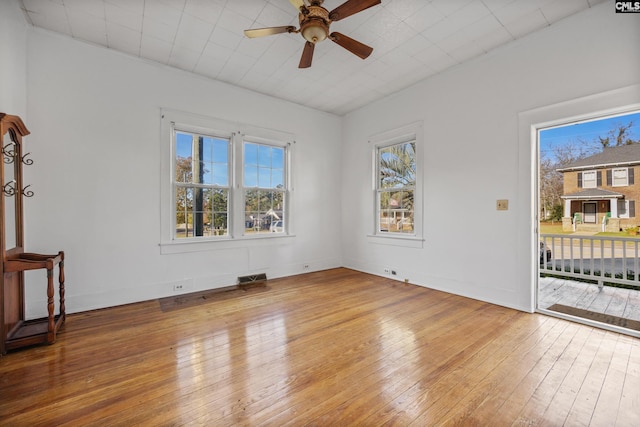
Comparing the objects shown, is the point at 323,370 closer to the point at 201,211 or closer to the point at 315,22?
the point at 315,22

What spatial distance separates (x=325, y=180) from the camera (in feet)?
17.5

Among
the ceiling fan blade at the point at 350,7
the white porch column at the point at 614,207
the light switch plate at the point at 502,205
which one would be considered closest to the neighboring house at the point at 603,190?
the white porch column at the point at 614,207

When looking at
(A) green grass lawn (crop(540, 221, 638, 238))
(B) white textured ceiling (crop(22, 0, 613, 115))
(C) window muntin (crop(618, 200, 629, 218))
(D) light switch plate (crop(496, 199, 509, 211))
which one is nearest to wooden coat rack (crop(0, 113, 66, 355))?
(B) white textured ceiling (crop(22, 0, 613, 115))

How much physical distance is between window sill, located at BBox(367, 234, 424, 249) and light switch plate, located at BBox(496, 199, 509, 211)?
A: 114 centimetres

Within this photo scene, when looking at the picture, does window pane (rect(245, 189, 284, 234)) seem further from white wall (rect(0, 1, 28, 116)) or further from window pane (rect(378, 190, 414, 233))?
white wall (rect(0, 1, 28, 116))

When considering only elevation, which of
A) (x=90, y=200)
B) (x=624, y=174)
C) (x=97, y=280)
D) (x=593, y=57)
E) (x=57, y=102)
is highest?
(x=593, y=57)

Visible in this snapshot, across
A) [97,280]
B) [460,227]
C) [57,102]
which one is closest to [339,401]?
[460,227]

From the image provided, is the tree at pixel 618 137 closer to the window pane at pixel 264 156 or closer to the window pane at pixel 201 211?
the window pane at pixel 264 156

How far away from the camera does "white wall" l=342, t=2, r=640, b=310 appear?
2.64m

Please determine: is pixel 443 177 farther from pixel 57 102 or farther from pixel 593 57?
pixel 57 102

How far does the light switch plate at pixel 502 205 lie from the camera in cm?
322

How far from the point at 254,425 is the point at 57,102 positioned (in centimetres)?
380

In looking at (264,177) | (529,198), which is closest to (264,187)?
(264,177)

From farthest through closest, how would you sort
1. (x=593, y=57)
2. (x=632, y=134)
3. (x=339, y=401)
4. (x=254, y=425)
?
(x=632, y=134), (x=593, y=57), (x=339, y=401), (x=254, y=425)
